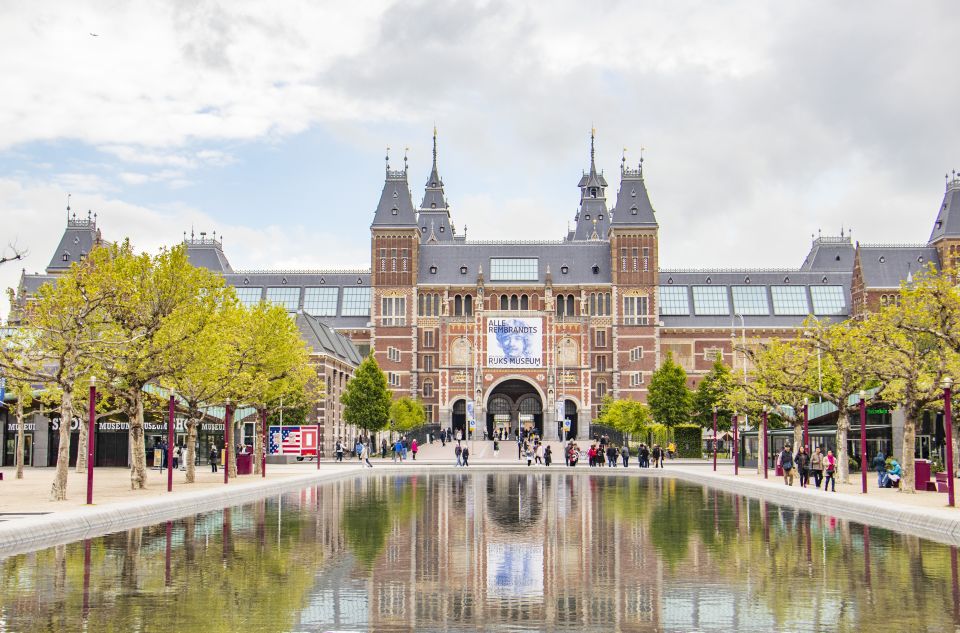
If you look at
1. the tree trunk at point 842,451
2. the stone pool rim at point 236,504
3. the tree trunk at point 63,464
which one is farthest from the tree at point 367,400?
the tree trunk at point 63,464

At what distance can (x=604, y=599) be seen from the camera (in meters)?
12.6

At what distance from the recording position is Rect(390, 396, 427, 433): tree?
81006mm

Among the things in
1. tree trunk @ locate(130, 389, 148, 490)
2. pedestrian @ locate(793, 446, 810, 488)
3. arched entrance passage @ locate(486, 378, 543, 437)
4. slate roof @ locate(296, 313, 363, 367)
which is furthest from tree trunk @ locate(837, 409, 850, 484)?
arched entrance passage @ locate(486, 378, 543, 437)

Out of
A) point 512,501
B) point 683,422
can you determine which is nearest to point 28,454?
point 512,501

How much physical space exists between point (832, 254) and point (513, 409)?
40977 millimetres

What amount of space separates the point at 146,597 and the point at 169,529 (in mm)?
8694

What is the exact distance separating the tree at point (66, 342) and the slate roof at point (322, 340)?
27.1 metres

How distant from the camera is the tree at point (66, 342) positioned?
2681cm

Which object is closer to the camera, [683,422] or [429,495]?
[429,495]

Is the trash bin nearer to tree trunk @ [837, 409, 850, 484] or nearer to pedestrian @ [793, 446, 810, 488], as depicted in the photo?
pedestrian @ [793, 446, 810, 488]

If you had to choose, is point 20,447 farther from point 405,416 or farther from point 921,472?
point 405,416

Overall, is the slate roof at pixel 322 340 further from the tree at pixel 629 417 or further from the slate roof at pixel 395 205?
the tree at pixel 629 417

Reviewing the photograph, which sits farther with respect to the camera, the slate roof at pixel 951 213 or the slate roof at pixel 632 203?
the slate roof at pixel 632 203

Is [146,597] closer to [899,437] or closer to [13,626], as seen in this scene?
[13,626]
